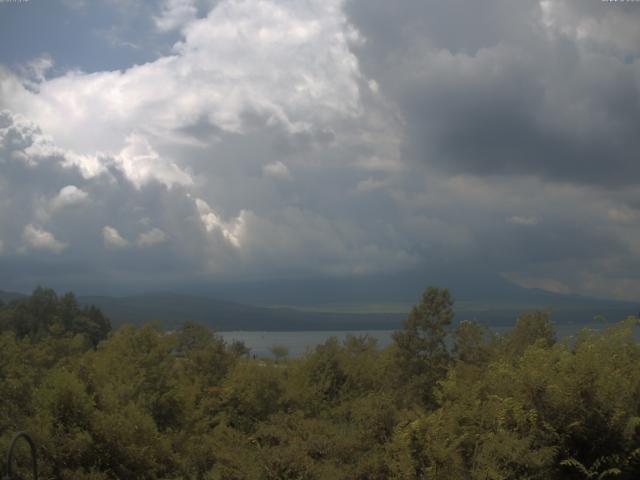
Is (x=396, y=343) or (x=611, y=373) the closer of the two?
(x=611, y=373)

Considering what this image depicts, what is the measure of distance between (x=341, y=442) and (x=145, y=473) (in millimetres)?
4346

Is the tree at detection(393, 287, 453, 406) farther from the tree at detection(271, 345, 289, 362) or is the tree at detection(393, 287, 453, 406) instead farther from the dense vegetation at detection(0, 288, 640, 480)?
the dense vegetation at detection(0, 288, 640, 480)

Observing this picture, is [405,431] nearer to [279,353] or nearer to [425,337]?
[425,337]

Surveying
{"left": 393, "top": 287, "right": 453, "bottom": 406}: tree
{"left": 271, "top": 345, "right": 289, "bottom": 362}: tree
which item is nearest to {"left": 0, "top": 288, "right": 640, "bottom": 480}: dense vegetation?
{"left": 393, "top": 287, "right": 453, "bottom": 406}: tree

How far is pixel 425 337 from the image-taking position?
105ft

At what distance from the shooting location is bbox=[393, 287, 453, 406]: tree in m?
31.1

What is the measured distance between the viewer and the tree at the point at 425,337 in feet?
102

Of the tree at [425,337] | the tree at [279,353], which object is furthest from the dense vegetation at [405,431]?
the tree at [279,353]

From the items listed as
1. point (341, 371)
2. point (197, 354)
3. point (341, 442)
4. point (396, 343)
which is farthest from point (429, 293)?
point (341, 442)

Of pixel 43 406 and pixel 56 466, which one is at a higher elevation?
pixel 43 406

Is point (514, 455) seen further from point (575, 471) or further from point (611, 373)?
point (611, 373)

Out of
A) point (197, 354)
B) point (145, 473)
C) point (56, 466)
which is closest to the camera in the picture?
point (56, 466)

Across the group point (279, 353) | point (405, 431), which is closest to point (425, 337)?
point (279, 353)

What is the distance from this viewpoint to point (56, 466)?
1316 centimetres
